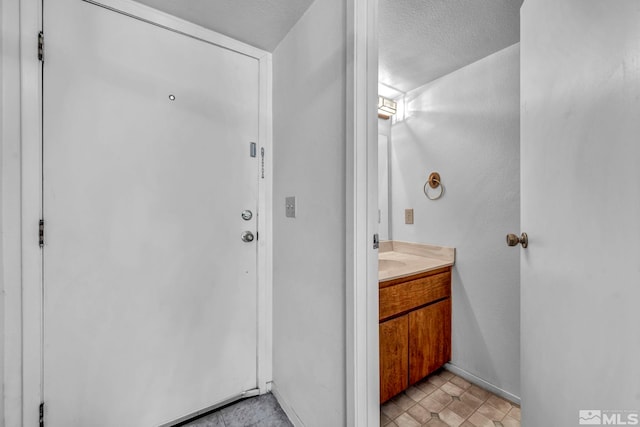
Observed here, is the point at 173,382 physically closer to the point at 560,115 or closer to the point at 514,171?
the point at 560,115

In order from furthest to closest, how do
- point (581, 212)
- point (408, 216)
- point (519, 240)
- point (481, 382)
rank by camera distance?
point (408, 216), point (481, 382), point (519, 240), point (581, 212)

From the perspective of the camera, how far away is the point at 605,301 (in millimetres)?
565

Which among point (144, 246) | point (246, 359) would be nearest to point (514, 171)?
point (246, 359)

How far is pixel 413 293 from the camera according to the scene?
5.12ft

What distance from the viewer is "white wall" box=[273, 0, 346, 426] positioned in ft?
3.45

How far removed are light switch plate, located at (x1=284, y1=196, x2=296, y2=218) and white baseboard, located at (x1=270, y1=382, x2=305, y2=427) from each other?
105cm

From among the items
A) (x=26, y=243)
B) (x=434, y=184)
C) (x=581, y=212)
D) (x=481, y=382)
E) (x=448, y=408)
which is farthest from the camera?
(x=434, y=184)

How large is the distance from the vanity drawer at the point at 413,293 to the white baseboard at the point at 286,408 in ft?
2.22

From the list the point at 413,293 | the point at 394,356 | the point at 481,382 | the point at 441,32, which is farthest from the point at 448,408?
the point at 441,32

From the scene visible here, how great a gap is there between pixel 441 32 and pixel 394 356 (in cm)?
192

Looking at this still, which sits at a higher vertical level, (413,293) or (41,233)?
(41,233)

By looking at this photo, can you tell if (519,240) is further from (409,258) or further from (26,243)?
(26,243)

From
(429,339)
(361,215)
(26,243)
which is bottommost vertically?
(429,339)

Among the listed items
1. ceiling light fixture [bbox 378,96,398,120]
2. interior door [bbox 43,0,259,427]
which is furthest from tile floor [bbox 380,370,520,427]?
ceiling light fixture [bbox 378,96,398,120]
